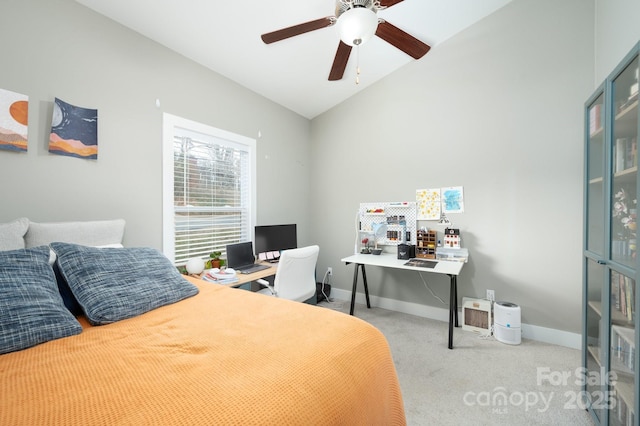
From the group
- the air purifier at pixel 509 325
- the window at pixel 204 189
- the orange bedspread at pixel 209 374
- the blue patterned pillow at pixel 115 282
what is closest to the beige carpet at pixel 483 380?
the air purifier at pixel 509 325

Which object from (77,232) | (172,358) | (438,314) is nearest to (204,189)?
(77,232)

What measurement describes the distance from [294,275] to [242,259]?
0.72m

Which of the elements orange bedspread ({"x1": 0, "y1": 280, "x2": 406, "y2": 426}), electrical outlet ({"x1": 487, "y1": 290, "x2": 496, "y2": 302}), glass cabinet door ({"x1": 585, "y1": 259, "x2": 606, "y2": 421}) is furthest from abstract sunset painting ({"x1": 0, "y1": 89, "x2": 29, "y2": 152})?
electrical outlet ({"x1": 487, "y1": 290, "x2": 496, "y2": 302})

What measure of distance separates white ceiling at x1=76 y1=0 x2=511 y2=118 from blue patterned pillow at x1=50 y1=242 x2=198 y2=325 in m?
1.81

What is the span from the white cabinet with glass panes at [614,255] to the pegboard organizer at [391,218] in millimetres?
1593

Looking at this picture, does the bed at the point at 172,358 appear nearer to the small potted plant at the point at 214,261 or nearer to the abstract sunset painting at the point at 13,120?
the abstract sunset painting at the point at 13,120

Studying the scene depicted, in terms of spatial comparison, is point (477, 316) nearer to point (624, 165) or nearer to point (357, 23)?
point (624, 165)

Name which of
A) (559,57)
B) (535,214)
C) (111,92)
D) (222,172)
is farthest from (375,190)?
(111,92)

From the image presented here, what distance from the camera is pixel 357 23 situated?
1.47m

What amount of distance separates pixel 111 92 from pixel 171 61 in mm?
639

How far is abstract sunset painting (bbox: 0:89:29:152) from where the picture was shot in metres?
1.50

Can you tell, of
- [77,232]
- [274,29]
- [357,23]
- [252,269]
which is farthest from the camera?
[252,269]

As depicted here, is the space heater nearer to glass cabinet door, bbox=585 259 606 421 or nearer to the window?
glass cabinet door, bbox=585 259 606 421

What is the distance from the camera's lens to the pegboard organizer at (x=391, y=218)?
3.14 metres
